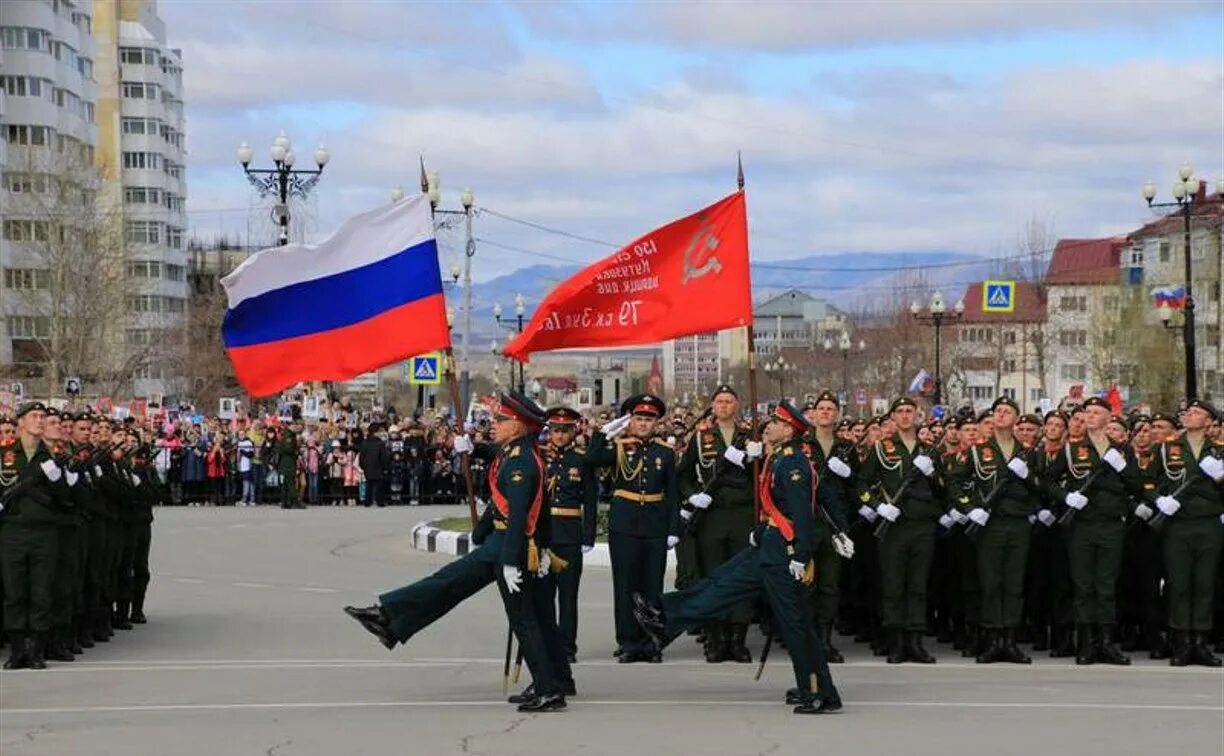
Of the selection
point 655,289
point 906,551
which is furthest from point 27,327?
point 906,551

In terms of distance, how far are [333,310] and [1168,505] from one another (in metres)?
6.04

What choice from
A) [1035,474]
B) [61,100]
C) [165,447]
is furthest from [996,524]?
[61,100]

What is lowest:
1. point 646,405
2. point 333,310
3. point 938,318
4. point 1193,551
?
point 1193,551

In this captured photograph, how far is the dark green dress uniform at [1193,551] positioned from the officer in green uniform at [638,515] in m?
3.43

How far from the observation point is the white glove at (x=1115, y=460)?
1504 centimetres

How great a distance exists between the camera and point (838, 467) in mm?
15297

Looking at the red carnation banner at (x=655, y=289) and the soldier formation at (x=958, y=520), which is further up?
the red carnation banner at (x=655, y=289)

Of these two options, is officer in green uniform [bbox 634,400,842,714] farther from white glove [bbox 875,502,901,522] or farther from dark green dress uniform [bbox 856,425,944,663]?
dark green dress uniform [bbox 856,425,944,663]

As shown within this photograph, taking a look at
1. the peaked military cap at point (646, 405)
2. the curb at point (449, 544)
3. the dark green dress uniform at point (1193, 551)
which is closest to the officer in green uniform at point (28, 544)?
the peaked military cap at point (646, 405)

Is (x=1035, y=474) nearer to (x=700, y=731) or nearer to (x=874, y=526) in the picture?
(x=874, y=526)

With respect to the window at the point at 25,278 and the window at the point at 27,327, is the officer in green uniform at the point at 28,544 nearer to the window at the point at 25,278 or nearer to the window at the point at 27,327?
the window at the point at 25,278

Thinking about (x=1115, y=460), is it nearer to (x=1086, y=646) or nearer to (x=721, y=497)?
(x=1086, y=646)

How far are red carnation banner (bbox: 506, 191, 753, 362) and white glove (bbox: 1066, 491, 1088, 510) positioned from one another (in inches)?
107

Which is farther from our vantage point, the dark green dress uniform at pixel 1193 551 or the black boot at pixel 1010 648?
the black boot at pixel 1010 648
